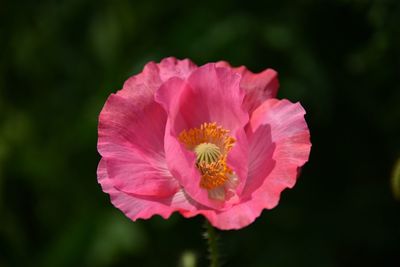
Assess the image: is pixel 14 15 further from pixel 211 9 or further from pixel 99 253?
pixel 99 253

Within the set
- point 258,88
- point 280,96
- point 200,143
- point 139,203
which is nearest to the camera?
point 139,203

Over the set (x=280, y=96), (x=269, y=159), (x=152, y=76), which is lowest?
(x=269, y=159)

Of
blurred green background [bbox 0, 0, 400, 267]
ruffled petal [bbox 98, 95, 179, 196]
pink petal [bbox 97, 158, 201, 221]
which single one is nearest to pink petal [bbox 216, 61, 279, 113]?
ruffled petal [bbox 98, 95, 179, 196]

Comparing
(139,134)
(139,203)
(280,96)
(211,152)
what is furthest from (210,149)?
(280,96)

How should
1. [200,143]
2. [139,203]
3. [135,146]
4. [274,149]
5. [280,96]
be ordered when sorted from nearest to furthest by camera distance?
[139,203]
[274,149]
[135,146]
[200,143]
[280,96]

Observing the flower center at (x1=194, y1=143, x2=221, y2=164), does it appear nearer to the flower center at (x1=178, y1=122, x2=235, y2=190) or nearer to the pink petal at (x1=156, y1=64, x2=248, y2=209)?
the flower center at (x1=178, y1=122, x2=235, y2=190)

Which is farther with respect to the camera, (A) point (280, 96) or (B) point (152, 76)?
(A) point (280, 96)

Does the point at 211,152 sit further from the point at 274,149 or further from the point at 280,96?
the point at 280,96

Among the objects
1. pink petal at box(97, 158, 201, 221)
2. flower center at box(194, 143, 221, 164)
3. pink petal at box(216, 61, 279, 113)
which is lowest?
pink petal at box(97, 158, 201, 221)
